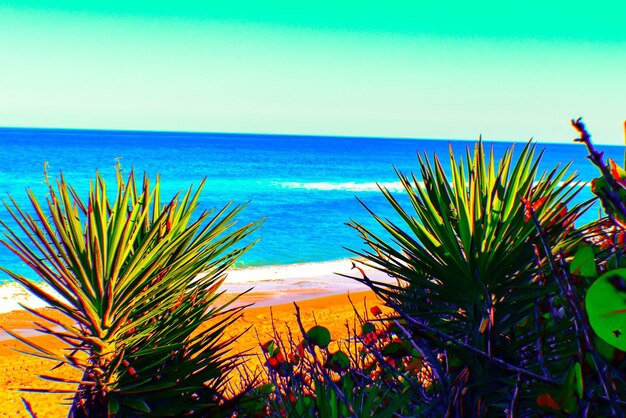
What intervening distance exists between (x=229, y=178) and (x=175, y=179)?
6046mm

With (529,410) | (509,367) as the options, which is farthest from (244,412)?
(509,367)

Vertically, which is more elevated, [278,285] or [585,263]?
[585,263]

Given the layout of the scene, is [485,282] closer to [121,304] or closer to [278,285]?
[121,304]

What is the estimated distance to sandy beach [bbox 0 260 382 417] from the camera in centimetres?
832

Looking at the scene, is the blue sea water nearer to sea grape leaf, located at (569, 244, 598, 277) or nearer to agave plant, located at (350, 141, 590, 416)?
agave plant, located at (350, 141, 590, 416)

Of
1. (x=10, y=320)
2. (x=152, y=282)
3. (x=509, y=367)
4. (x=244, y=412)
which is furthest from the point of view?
(x=10, y=320)

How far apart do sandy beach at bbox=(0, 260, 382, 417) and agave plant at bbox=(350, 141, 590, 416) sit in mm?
1642

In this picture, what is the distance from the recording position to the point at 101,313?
2189 millimetres

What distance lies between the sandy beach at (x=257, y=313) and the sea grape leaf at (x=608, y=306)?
302cm

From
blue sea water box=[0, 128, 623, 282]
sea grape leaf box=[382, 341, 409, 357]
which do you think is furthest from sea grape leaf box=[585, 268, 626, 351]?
sea grape leaf box=[382, 341, 409, 357]

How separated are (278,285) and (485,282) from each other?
702 inches

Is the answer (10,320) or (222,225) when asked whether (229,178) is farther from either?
(222,225)

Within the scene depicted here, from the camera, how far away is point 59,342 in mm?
12336

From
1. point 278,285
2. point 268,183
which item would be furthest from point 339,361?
point 268,183
